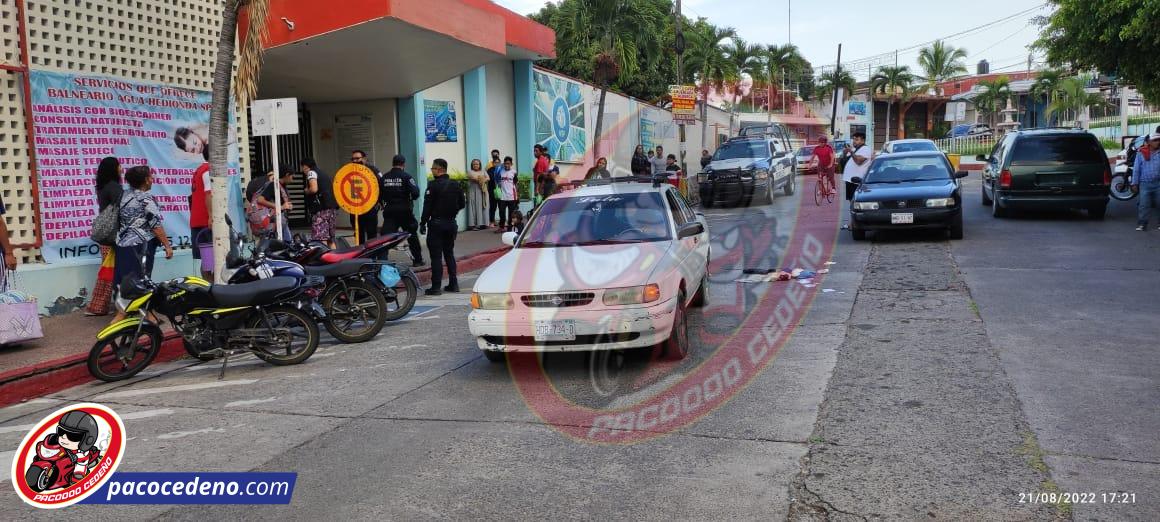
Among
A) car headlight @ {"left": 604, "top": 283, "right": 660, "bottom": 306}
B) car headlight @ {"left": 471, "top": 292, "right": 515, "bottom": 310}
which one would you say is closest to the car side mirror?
car headlight @ {"left": 604, "top": 283, "right": 660, "bottom": 306}

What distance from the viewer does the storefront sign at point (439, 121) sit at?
→ 20016mm

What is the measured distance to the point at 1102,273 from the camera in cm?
1115

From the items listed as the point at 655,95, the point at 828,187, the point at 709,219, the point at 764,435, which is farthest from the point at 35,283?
the point at 655,95

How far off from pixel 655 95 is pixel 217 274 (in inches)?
1460

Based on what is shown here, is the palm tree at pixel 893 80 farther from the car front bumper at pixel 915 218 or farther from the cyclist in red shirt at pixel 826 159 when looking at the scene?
the car front bumper at pixel 915 218

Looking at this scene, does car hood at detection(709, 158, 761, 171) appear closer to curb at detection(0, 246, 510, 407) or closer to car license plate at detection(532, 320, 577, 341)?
curb at detection(0, 246, 510, 407)

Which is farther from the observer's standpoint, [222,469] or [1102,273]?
[1102,273]

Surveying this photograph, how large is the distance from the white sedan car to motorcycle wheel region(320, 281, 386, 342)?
1835 millimetres

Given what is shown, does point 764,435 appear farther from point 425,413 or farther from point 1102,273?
point 1102,273

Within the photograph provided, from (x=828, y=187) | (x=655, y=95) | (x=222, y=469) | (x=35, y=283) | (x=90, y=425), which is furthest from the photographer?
(x=655, y=95)

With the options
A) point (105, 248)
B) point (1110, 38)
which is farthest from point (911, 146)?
point (105, 248)

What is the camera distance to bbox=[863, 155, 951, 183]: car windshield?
15.4m

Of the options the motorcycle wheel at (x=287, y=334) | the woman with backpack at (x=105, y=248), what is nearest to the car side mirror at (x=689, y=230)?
the motorcycle wheel at (x=287, y=334)

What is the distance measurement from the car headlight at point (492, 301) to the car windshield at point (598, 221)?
1.12m
